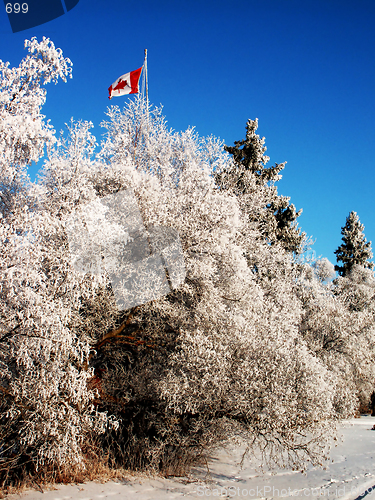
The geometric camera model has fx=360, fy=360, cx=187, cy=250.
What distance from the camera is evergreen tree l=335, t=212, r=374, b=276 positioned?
32.0m

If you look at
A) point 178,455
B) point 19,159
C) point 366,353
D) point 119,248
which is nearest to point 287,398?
point 178,455

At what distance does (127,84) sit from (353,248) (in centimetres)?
2521

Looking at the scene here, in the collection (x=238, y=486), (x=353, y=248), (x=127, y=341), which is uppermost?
(x=353, y=248)

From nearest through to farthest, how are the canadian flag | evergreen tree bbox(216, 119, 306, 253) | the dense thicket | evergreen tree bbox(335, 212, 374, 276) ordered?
the dense thicket → the canadian flag → evergreen tree bbox(216, 119, 306, 253) → evergreen tree bbox(335, 212, 374, 276)

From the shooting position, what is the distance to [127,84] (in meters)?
15.9

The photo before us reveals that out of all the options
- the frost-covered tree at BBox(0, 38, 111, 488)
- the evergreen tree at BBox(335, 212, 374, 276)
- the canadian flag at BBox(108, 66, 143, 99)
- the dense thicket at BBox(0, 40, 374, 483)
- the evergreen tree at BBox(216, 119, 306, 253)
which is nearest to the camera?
the frost-covered tree at BBox(0, 38, 111, 488)

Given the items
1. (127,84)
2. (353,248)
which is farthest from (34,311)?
(353,248)

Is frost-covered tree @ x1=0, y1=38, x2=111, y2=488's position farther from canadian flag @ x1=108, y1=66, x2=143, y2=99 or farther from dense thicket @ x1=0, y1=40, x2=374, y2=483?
canadian flag @ x1=108, y1=66, x2=143, y2=99

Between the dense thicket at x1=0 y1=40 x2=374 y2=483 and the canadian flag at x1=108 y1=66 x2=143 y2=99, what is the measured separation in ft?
13.1

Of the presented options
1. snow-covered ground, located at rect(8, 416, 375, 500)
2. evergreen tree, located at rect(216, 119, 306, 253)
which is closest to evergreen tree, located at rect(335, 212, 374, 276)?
evergreen tree, located at rect(216, 119, 306, 253)

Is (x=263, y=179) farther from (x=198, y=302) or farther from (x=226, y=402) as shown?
(x=226, y=402)

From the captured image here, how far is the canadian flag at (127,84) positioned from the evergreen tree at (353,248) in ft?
79.7

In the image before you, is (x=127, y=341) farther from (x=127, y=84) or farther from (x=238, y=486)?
(x=127, y=84)

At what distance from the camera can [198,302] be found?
419 inches
